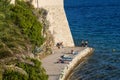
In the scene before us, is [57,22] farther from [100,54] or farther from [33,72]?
[33,72]

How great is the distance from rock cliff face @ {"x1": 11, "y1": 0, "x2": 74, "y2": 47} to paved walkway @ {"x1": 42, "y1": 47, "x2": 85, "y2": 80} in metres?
2.71

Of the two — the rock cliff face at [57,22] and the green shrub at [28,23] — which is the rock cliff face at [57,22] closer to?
the rock cliff face at [57,22]

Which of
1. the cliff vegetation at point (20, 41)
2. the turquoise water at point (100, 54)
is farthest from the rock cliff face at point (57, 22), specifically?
the cliff vegetation at point (20, 41)

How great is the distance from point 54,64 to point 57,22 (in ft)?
44.5

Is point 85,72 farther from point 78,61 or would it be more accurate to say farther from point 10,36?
point 10,36

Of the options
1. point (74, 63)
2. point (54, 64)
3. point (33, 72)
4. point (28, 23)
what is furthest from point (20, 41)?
point (74, 63)

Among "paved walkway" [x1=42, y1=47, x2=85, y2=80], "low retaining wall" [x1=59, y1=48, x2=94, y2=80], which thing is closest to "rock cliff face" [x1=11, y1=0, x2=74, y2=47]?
"paved walkway" [x1=42, y1=47, x2=85, y2=80]

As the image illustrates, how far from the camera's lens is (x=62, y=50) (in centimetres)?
6112

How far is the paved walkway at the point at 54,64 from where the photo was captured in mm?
46319

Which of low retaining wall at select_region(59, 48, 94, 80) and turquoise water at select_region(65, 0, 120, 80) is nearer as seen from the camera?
low retaining wall at select_region(59, 48, 94, 80)

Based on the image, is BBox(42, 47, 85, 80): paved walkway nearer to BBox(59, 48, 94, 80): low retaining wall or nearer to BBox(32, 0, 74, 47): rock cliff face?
BBox(59, 48, 94, 80): low retaining wall

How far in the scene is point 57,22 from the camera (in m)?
64.6

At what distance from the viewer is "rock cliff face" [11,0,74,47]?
202 feet

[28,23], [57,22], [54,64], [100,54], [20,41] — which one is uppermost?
[57,22]
